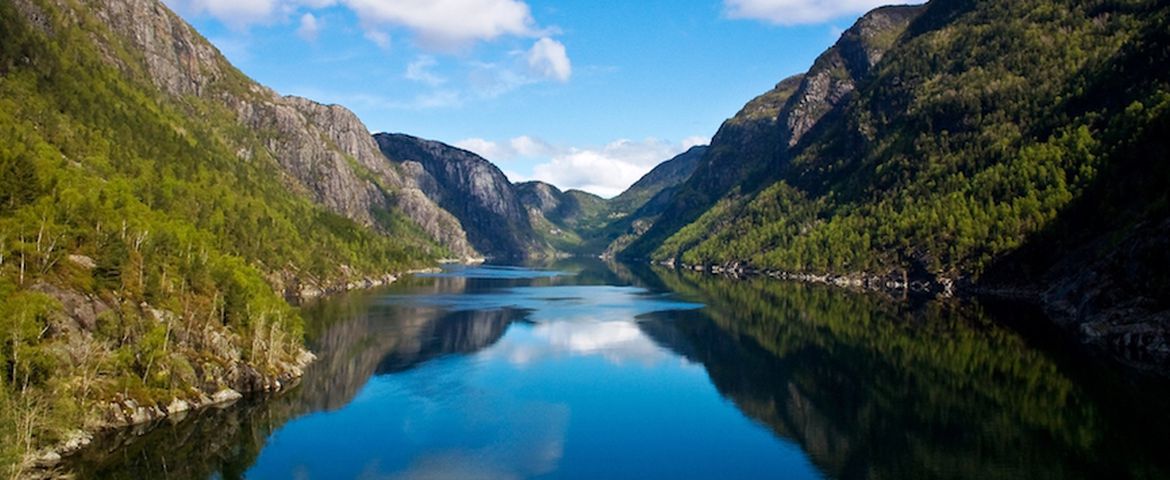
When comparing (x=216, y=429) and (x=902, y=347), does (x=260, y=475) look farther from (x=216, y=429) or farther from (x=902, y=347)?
(x=902, y=347)

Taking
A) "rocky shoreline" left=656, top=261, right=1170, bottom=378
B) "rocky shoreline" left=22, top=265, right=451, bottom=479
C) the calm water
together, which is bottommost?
the calm water

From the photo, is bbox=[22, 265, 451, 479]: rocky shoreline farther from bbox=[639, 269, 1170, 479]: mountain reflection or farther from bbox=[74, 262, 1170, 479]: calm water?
bbox=[639, 269, 1170, 479]: mountain reflection

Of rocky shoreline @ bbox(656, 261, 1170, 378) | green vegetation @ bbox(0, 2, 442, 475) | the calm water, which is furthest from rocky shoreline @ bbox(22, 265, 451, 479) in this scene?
rocky shoreline @ bbox(656, 261, 1170, 378)

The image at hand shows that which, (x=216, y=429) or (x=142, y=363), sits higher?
(x=142, y=363)

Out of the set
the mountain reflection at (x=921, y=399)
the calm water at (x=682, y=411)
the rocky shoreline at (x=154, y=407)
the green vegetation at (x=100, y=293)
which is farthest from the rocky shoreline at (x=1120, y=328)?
the green vegetation at (x=100, y=293)

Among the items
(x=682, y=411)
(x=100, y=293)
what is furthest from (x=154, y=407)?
(x=682, y=411)

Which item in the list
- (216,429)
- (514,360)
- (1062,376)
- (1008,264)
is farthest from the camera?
(1008,264)

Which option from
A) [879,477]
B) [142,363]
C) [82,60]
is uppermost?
[82,60]

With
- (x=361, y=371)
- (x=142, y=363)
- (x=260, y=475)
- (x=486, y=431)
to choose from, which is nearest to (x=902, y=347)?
(x=486, y=431)
